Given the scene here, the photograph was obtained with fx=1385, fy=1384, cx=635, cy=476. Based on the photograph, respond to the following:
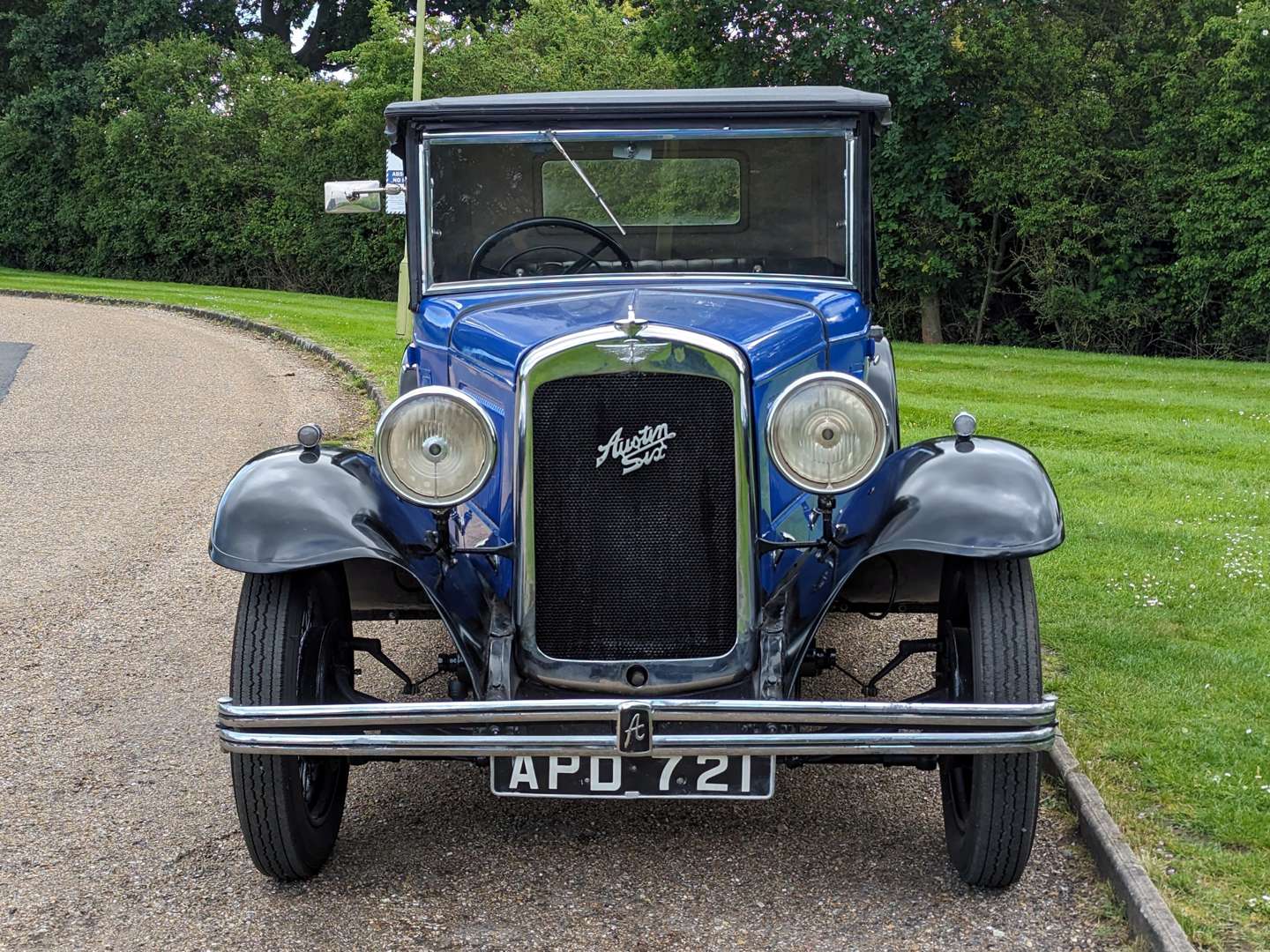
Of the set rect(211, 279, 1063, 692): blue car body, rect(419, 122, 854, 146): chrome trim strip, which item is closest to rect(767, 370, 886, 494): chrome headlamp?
rect(211, 279, 1063, 692): blue car body

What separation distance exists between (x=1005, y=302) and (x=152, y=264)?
19.5 meters

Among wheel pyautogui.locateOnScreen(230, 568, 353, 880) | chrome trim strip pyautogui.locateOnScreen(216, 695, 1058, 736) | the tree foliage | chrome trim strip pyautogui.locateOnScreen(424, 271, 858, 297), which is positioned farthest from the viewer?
the tree foliage

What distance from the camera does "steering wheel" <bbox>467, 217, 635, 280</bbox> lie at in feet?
15.8

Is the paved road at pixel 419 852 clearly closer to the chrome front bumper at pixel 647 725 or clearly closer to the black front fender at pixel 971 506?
the chrome front bumper at pixel 647 725

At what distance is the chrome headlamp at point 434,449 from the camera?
3.47m

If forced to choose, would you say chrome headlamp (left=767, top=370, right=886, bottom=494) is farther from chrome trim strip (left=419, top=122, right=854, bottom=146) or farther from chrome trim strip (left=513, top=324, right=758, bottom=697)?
chrome trim strip (left=419, top=122, right=854, bottom=146)

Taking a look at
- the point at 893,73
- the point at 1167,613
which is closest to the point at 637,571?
the point at 1167,613

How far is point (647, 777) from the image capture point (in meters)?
3.31

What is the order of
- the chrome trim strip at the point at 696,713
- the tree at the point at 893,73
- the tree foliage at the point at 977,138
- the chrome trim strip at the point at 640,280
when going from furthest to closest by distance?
the tree at the point at 893,73, the tree foliage at the point at 977,138, the chrome trim strip at the point at 640,280, the chrome trim strip at the point at 696,713

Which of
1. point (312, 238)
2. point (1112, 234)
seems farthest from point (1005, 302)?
point (312, 238)

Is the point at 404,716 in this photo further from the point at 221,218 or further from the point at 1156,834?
the point at 221,218

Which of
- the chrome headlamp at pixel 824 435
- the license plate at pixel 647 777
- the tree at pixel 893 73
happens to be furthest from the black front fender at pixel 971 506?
the tree at pixel 893 73

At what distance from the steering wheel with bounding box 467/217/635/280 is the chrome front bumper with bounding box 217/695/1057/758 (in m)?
2.03

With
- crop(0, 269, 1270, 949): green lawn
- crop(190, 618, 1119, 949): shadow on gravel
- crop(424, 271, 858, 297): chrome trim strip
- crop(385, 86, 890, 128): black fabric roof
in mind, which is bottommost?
crop(190, 618, 1119, 949): shadow on gravel
